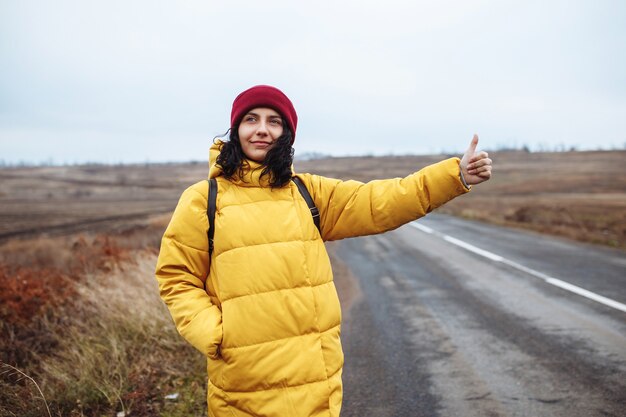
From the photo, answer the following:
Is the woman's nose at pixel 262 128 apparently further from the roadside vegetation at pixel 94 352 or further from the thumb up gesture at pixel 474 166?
the roadside vegetation at pixel 94 352

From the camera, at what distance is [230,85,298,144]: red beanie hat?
2.14 meters

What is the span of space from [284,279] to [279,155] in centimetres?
62

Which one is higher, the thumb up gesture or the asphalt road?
the thumb up gesture

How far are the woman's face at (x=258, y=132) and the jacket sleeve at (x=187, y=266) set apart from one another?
0.35 metres

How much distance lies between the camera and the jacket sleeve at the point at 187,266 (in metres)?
1.89

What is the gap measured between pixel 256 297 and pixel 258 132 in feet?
2.73

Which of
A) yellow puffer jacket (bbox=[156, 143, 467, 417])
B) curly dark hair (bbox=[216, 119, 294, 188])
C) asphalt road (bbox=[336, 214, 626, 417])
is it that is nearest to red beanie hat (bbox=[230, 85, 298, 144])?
curly dark hair (bbox=[216, 119, 294, 188])

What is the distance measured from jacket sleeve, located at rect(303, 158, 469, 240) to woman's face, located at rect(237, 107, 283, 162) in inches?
11.6

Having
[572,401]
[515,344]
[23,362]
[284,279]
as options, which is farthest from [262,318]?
[23,362]

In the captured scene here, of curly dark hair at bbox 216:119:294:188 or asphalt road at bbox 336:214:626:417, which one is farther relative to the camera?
asphalt road at bbox 336:214:626:417

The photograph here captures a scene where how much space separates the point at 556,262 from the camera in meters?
8.40

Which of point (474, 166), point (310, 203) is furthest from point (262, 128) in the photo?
point (474, 166)

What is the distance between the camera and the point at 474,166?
210 centimetres

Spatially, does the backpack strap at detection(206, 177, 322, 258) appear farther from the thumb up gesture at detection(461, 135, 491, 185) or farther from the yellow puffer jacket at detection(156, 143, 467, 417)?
the thumb up gesture at detection(461, 135, 491, 185)
